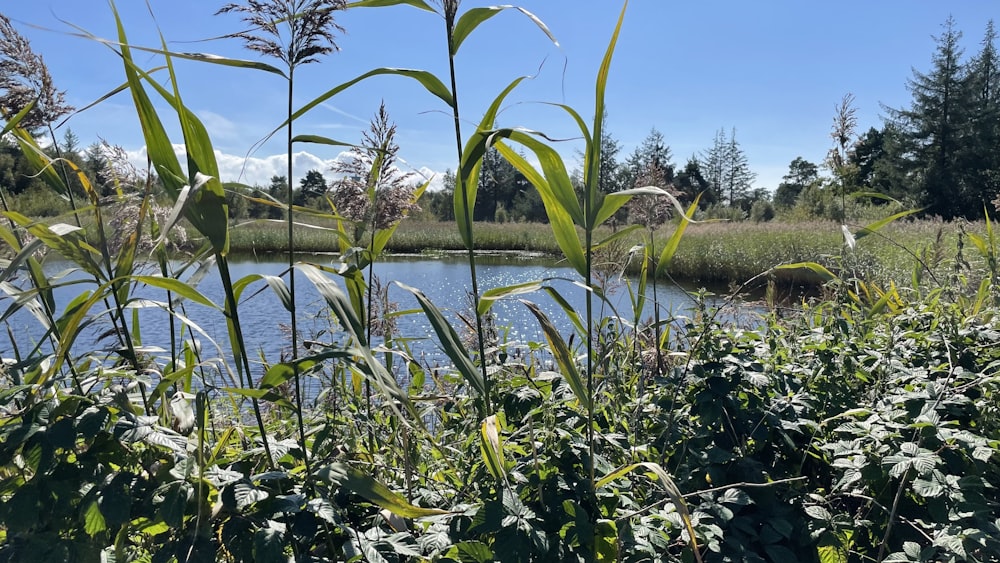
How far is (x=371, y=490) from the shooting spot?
35.2 inches

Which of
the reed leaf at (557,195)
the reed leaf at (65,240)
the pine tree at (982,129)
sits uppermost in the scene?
the pine tree at (982,129)

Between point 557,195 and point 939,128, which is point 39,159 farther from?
point 939,128

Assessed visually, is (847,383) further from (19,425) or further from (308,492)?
(19,425)

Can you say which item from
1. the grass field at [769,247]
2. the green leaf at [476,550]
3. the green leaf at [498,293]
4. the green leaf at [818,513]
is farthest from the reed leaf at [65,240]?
the grass field at [769,247]

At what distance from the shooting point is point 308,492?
1.05 meters

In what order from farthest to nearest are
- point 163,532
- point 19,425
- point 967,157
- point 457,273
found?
point 967,157 → point 457,273 → point 163,532 → point 19,425

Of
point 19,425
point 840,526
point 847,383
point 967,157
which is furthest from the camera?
point 967,157

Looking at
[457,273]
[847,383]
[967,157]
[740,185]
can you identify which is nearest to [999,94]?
[967,157]

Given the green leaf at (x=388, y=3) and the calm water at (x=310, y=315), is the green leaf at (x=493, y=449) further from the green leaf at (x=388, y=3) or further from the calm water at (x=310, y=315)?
the green leaf at (x=388, y=3)

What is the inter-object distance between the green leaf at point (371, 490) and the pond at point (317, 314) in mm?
280

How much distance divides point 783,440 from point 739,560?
375 mm

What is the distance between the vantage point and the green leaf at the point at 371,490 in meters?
0.90

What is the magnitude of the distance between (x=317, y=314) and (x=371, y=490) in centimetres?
90

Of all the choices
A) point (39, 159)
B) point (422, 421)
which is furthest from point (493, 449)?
point (39, 159)
